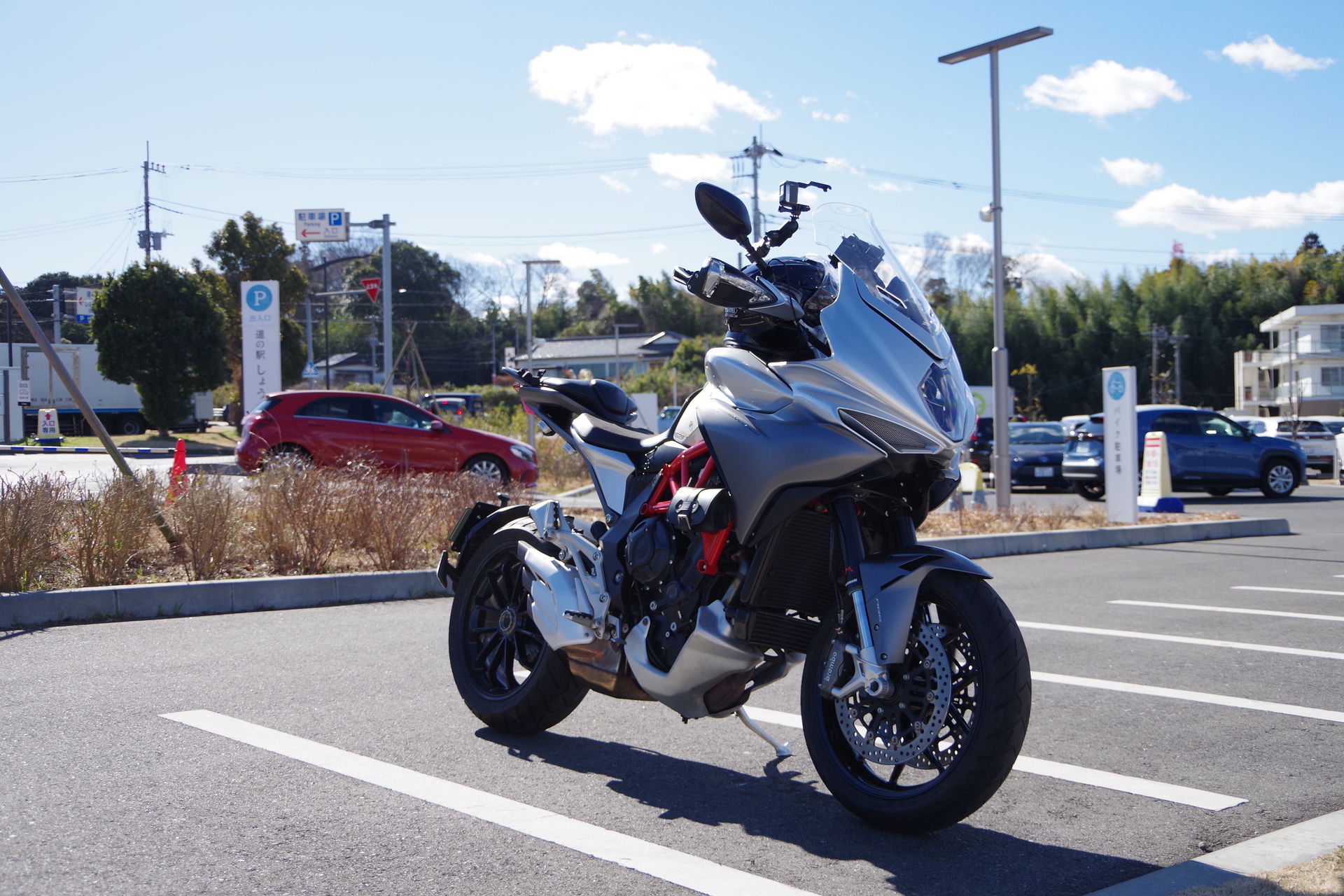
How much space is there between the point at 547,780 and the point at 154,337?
3743cm

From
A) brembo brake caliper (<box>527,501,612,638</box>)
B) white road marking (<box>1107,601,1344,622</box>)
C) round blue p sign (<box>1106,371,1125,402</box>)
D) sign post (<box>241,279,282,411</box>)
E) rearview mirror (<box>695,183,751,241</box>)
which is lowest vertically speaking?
white road marking (<box>1107,601,1344,622</box>)

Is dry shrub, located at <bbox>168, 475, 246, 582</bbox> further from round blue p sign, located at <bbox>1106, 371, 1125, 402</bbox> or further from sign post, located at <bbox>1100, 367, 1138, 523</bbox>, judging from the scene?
round blue p sign, located at <bbox>1106, 371, 1125, 402</bbox>

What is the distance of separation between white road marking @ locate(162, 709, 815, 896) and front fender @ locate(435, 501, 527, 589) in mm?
1003

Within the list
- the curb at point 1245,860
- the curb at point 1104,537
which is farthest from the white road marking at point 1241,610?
the curb at point 1245,860

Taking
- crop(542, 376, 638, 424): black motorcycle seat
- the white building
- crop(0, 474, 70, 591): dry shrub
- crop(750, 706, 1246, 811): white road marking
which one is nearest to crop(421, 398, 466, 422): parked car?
crop(0, 474, 70, 591): dry shrub

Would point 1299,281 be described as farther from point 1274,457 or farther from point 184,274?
point 184,274

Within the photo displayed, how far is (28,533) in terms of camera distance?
7.65 meters

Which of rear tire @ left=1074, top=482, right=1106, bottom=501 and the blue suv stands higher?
the blue suv

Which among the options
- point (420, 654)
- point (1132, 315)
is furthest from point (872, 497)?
point (1132, 315)

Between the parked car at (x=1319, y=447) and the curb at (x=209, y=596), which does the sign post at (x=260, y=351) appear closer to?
the curb at (x=209, y=596)

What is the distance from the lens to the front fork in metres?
3.34

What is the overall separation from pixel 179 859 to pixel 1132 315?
216 feet

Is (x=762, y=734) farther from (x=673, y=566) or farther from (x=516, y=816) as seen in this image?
(x=516, y=816)

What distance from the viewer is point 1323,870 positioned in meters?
3.11
